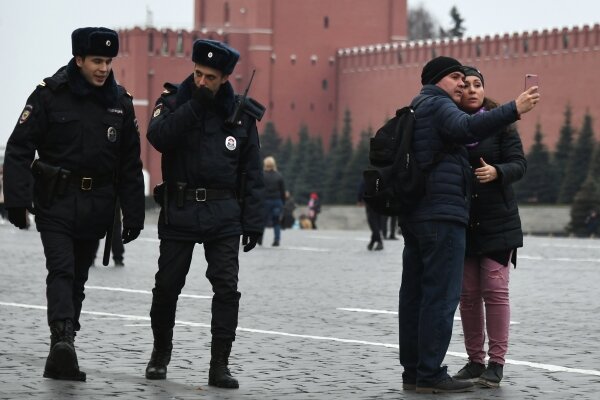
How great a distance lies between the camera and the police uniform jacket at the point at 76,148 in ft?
21.8

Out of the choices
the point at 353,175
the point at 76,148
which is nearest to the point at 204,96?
the point at 76,148

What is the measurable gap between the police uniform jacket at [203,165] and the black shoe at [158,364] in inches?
17.5

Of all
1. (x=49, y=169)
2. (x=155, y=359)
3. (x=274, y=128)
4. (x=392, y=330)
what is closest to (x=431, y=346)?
(x=155, y=359)

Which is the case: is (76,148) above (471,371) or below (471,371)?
above

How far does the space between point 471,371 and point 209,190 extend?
127cm

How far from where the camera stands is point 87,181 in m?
6.71

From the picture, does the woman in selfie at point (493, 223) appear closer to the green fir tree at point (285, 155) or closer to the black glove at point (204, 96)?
the black glove at point (204, 96)

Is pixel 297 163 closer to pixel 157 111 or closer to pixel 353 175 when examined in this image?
pixel 353 175

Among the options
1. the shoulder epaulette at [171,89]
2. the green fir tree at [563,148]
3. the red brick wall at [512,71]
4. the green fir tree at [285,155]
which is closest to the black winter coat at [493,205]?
the shoulder epaulette at [171,89]

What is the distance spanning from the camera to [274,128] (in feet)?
235

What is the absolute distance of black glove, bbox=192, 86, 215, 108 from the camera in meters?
6.49

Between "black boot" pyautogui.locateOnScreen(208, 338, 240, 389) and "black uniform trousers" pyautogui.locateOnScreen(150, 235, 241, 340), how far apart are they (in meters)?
0.03

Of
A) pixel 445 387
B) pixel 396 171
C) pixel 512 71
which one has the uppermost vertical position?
pixel 512 71

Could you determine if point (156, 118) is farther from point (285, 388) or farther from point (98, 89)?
point (285, 388)
